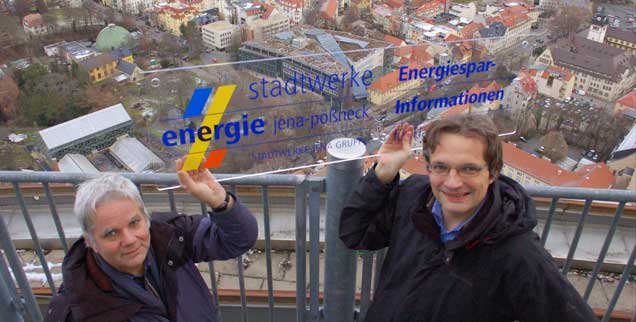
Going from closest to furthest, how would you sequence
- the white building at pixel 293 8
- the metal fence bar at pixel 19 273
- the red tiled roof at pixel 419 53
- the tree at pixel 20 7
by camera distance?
1. the red tiled roof at pixel 419 53
2. the metal fence bar at pixel 19 273
3. the tree at pixel 20 7
4. the white building at pixel 293 8

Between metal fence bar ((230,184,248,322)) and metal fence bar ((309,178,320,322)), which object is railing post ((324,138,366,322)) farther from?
metal fence bar ((230,184,248,322))

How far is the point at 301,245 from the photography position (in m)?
1.84

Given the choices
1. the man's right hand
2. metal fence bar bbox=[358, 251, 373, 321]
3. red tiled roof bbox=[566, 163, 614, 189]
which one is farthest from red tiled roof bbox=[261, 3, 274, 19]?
the man's right hand

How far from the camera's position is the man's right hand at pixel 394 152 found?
1.48 metres

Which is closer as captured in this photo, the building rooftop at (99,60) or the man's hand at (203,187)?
the man's hand at (203,187)

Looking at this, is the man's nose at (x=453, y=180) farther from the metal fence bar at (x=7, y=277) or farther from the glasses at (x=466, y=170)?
the metal fence bar at (x=7, y=277)

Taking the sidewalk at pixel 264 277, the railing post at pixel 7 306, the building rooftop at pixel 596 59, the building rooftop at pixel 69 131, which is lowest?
the building rooftop at pixel 596 59

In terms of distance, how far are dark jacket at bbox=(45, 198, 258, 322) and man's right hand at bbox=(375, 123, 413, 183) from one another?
1.28 feet

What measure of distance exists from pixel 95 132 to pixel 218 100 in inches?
501

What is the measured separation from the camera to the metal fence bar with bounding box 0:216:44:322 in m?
1.84

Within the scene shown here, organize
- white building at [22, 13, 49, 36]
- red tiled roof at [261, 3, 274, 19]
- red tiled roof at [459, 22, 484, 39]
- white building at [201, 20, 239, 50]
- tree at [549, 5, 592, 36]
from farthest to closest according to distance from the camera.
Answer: tree at [549, 5, 592, 36], red tiled roof at [261, 3, 274, 19], red tiled roof at [459, 22, 484, 39], white building at [22, 13, 49, 36], white building at [201, 20, 239, 50]

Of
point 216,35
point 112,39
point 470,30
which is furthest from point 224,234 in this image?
point 470,30

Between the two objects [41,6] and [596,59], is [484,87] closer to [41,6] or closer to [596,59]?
[596,59]

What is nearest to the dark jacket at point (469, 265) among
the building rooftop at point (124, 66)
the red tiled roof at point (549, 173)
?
the red tiled roof at point (549, 173)
